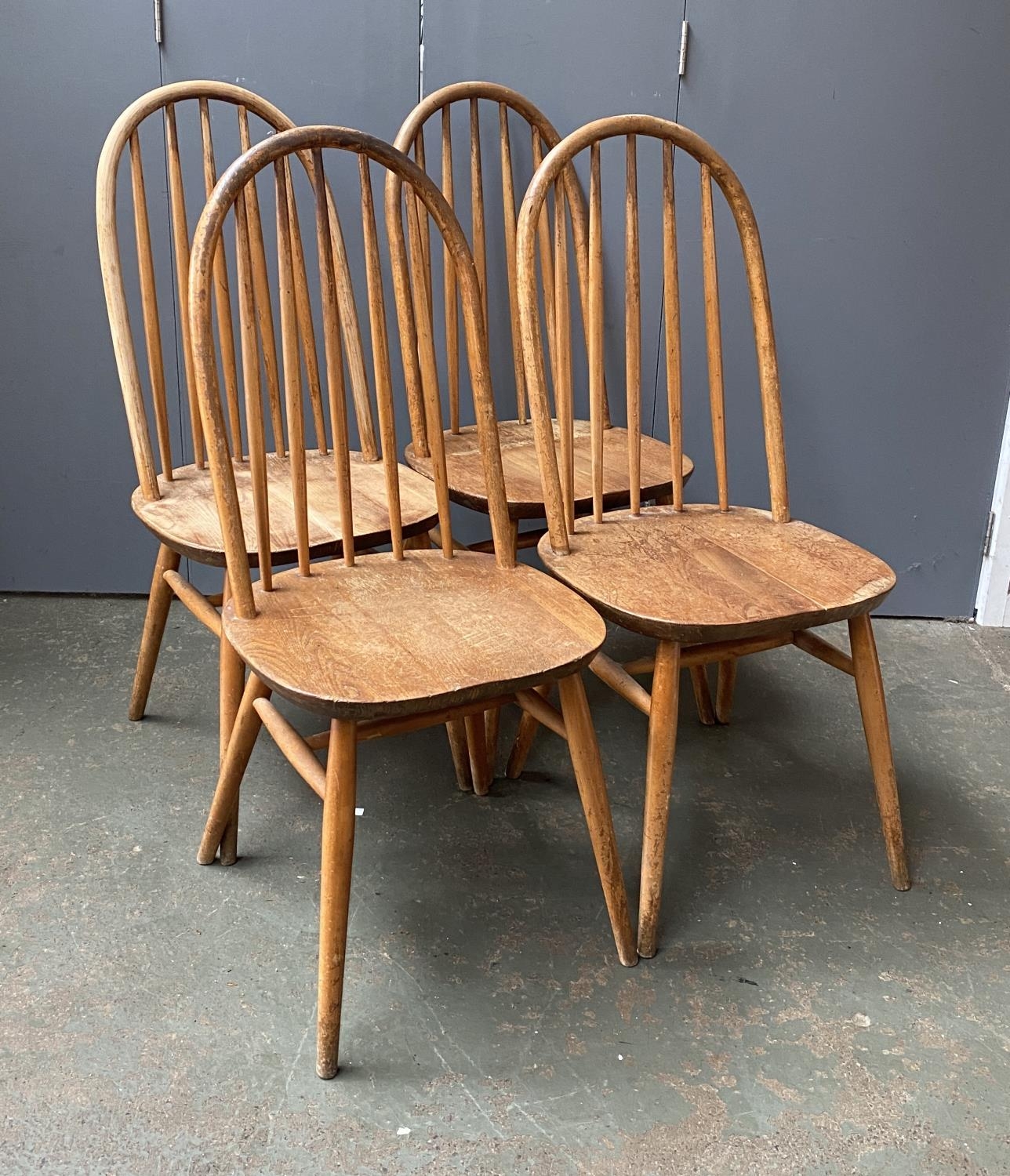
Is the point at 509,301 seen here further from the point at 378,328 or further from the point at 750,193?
the point at 378,328

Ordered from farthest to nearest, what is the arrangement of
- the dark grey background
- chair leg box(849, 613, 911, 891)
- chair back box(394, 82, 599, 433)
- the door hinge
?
the door hinge < the dark grey background < chair back box(394, 82, 599, 433) < chair leg box(849, 613, 911, 891)

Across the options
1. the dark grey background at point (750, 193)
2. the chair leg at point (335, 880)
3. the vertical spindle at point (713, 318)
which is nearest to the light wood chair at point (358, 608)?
the chair leg at point (335, 880)

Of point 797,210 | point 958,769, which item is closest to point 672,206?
point 797,210

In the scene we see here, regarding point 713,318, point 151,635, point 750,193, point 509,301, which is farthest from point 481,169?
point 151,635

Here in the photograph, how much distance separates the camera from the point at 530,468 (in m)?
1.67

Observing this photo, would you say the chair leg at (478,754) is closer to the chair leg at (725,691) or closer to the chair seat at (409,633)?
the chair seat at (409,633)

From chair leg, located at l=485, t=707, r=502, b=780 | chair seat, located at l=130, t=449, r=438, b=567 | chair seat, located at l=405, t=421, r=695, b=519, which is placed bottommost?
chair leg, located at l=485, t=707, r=502, b=780

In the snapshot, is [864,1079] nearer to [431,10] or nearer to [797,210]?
[797,210]

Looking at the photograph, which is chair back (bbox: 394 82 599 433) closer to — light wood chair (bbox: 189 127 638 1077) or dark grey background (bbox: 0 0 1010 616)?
dark grey background (bbox: 0 0 1010 616)

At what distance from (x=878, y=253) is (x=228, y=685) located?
1442 mm

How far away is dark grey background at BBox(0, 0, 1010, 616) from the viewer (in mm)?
1799

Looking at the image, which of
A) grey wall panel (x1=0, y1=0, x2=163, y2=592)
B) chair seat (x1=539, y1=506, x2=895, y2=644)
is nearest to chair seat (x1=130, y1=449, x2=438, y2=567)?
chair seat (x1=539, y1=506, x2=895, y2=644)

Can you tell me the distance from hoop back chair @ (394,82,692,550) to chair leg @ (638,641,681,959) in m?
0.39

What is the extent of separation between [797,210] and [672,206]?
63 centimetres
